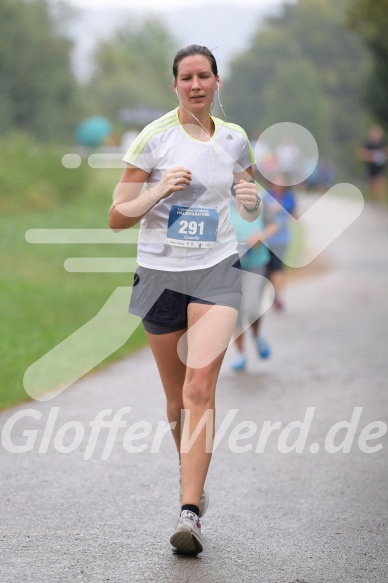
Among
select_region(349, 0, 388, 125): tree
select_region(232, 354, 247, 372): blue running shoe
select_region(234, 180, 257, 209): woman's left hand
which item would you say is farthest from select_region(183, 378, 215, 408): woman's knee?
select_region(349, 0, 388, 125): tree

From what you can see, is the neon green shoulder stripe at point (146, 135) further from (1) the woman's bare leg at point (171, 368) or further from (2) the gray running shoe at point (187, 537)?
(2) the gray running shoe at point (187, 537)

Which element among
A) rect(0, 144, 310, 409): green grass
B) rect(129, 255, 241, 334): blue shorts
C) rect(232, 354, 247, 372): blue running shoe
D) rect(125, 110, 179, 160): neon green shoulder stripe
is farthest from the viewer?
rect(0, 144, 310, 409): green grass

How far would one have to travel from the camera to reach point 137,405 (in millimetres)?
9086

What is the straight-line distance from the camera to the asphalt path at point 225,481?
16.9 ft

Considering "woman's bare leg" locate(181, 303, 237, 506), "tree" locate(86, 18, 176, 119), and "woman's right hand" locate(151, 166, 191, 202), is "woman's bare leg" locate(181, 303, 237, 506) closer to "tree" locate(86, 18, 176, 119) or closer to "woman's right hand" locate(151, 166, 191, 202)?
"woman's right hand" locate(151, 166, 191, 202)

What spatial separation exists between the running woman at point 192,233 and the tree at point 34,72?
50.1 meters

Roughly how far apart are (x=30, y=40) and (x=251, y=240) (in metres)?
52.2

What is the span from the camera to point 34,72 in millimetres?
61156

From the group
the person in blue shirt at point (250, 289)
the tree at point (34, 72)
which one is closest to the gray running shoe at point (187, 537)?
the person in blue shirt at point (250, 289)

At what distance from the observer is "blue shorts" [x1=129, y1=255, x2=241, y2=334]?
5566 mm

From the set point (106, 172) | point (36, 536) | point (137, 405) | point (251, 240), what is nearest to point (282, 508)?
point (36, 536)

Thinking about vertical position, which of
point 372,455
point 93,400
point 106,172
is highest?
point 372,455

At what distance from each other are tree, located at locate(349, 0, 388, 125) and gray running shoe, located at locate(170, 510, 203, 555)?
64.2 ft

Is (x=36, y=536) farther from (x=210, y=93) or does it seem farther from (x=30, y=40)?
(x=30, y=40)
